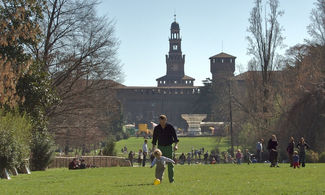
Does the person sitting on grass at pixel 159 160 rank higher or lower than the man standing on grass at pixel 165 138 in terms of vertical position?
lower

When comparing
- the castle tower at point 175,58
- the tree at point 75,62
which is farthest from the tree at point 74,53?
the castle tower at point 175,58

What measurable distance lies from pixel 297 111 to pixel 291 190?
78.4 feet

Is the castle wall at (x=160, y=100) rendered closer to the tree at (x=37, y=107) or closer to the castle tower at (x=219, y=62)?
the castle tower at (x=219, y=62)

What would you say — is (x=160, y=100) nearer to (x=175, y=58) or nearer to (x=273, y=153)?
(x=175, y=58)

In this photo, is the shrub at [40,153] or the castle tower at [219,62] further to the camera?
the castle tower at [219,62]

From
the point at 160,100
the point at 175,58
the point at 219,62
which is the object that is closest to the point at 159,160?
the point at 160,100

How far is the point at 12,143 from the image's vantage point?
18328 mm

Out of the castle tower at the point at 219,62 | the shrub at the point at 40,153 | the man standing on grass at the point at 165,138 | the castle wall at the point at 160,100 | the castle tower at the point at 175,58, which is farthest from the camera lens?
the castle tower at the point at 175,58

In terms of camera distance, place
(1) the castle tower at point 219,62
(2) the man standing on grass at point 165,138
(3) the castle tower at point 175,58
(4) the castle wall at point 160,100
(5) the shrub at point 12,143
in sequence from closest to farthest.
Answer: (2) the man standing on grass at point 165,138, (5) the shrub at point 12,143, (4) the castle wall at point 160,100, (1) the castle tower at point 219,62, (3) the castle tower at point 175,58

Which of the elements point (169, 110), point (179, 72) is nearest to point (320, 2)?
point (169, 110)

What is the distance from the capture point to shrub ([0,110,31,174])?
17.9 metres

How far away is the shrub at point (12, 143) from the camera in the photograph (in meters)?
17.9

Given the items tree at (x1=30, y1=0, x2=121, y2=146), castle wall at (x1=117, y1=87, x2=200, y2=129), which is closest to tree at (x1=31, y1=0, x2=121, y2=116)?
tree at (x1=30, y1=0, x2=121, y2=146)

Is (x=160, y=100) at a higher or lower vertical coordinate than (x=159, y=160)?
higher
